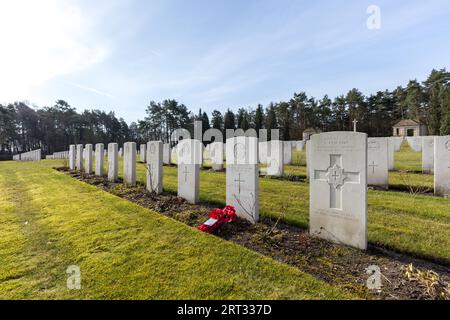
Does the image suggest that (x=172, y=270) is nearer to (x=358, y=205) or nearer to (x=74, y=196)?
(x=358, y=205)

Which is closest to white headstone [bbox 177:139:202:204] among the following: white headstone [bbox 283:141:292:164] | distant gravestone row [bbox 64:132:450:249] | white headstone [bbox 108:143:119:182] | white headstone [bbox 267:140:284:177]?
distant gravestone row [bbox 64:132:450:249]

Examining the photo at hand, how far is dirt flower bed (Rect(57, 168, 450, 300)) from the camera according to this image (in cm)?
238

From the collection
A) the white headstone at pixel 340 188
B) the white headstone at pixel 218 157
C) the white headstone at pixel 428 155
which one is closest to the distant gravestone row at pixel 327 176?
the white headstone at pixel 340 188

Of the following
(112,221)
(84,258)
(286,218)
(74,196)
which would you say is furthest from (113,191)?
(286,218)

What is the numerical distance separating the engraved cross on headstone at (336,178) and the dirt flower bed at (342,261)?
648mm

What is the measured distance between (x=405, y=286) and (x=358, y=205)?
1157 millimetres

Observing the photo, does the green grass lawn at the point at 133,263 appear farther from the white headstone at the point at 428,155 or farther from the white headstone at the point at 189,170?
the white headstone at the point at 428,155

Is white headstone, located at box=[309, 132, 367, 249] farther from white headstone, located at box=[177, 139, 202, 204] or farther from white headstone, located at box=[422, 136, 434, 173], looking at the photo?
white headstone, located at box=[422, 136, 434, 173]

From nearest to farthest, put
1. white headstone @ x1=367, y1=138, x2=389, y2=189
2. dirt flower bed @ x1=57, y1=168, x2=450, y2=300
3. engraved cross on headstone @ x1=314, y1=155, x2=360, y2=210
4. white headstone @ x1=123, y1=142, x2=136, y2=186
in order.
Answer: dirt flower bed @ x1=57, y1=168, x2=450, y2=300 → engraved cross on headstone @ x1=314, y1=155, x2=360, y2=210 → white headstone @ x1=367, y1=138, x2=389, y2=189 → white headstone @ x1=123, y1=142, x2=136, y2=186

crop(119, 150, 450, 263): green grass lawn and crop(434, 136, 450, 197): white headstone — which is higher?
crop(434, 136, 450, 197): white headstone

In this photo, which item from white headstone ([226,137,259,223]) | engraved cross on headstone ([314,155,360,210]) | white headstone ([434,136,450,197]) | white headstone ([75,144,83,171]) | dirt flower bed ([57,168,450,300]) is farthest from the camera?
white headstone ([75,144,83,171])

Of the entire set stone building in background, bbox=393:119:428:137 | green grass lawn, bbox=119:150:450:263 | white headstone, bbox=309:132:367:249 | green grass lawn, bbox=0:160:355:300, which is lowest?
green grass lawn, bbox=0:160:355:300

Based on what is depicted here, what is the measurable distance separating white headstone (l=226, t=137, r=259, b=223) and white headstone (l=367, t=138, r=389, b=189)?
5.34 metres
